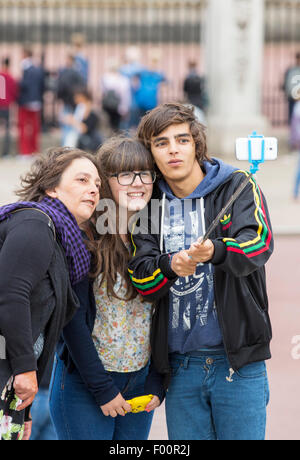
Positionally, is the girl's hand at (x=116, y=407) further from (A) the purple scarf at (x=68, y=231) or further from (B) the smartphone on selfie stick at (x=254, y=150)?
(B) the smartphone on selfie stick at (x=254, y=150)

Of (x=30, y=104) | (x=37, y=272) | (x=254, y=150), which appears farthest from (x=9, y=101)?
(x=254, y=150)

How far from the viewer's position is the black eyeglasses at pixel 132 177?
11.2ft

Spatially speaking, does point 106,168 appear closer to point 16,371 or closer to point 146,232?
point 146,232

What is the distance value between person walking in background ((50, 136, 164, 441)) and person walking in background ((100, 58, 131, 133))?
10.9 metres

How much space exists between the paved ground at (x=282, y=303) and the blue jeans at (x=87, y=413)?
4.19 ft

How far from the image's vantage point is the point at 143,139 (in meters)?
3.48

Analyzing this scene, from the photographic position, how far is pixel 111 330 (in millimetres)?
3432

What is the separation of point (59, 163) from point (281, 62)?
16615mm

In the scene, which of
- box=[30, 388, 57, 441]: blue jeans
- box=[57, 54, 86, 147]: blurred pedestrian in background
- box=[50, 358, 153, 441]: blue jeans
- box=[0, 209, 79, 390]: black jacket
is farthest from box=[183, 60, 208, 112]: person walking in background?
box=[0, 209, 79, 390]: black jacket

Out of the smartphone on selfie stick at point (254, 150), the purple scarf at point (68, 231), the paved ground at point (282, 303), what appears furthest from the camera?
the paved ground at point (282, 303)

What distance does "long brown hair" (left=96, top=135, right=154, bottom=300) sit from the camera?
3391 mm

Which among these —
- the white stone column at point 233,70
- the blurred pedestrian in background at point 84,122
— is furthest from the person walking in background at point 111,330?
the white stone column at point 233,70

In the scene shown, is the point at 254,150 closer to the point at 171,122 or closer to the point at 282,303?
the point at 171,122

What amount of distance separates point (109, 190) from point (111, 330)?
58 centimetres
